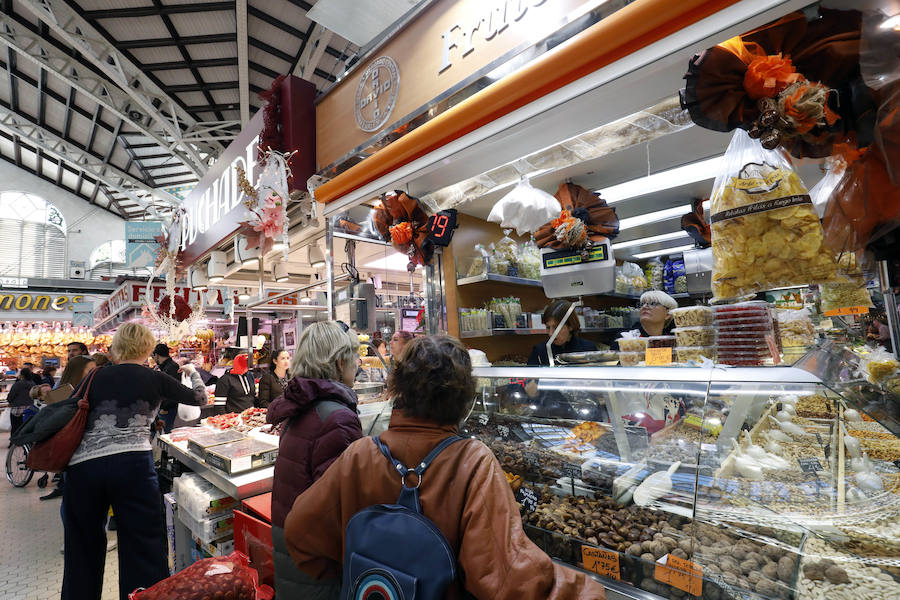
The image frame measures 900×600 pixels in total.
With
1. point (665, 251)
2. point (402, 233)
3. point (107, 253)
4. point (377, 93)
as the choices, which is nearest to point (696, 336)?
point (402, 233)

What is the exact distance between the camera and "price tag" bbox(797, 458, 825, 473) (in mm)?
1440

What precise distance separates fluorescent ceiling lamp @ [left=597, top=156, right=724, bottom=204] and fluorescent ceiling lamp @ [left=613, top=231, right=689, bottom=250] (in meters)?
1.47

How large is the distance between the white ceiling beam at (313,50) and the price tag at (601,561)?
8201mm

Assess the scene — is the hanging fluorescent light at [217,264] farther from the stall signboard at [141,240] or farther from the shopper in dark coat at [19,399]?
the shopper in dark coat at [19,399]

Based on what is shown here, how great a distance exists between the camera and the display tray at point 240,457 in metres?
2.77

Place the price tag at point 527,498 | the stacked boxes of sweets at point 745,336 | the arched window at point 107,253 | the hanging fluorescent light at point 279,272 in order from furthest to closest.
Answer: the arched window at point 107,253
the hanging fluorescent light at point 279,272
the price tag at point 527,498
the stacked boxes of sweets at point 745,336

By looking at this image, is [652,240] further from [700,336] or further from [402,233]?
[700,336]

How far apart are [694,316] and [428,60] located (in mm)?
1855

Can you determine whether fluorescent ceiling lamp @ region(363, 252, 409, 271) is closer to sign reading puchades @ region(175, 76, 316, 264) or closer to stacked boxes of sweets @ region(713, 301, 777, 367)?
sign reading puchades @ region(175, 76, 316, 264)

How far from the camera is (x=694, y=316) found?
1.86 meters

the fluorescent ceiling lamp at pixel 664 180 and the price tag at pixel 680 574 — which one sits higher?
the fluorescent ceiling lamp at pixel 664 180

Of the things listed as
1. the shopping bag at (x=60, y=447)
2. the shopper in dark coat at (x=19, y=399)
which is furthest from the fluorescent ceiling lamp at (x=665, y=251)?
the shopper in dark coat at (x=19, y=399)

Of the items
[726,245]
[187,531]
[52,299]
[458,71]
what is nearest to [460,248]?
[458,71]

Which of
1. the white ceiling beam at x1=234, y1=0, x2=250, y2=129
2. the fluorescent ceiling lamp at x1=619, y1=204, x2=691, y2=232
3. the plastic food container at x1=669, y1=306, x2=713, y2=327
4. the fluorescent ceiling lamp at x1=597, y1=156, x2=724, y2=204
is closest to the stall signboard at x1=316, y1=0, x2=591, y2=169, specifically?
the plastic food container at x1=669, y1=306, x2=713, y2=327
